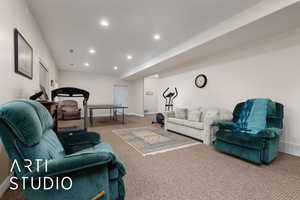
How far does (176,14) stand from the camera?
2621 mm

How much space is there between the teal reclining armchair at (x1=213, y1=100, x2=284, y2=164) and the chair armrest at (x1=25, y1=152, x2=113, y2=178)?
7.61 ft

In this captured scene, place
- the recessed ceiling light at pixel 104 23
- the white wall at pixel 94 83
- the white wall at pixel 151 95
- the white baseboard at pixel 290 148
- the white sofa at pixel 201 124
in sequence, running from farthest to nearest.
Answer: the white wall at pixel 151 95
the white wall at pixel 94 83
the white sofa at pixel 201 124
the recessed ceiling light at pixel 104 23
the white baseboard at pixel 290 148

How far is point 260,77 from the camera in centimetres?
317

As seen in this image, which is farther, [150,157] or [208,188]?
[150,157]

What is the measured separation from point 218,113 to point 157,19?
8.51 ft

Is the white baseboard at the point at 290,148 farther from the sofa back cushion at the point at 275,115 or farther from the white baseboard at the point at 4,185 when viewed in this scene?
the white baseboard at the point at 4,185

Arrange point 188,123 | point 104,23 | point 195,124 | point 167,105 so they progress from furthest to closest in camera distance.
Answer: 1. point 167,105
2. point 188,123
3. point 195,124
4. point 104,23

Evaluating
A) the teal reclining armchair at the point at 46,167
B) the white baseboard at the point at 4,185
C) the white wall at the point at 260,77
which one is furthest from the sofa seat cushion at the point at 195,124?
the white baseboard at the point at 4,185

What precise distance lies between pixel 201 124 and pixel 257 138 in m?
1.28

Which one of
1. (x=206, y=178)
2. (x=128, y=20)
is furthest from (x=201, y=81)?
(x=206, y=178)

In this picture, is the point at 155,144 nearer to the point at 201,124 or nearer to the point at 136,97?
the point at 201,124

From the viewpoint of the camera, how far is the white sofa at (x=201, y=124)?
10.5 ft

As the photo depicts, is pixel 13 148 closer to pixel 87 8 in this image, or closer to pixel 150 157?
pixel 150 157

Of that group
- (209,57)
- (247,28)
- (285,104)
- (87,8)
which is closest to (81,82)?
(87,8)
